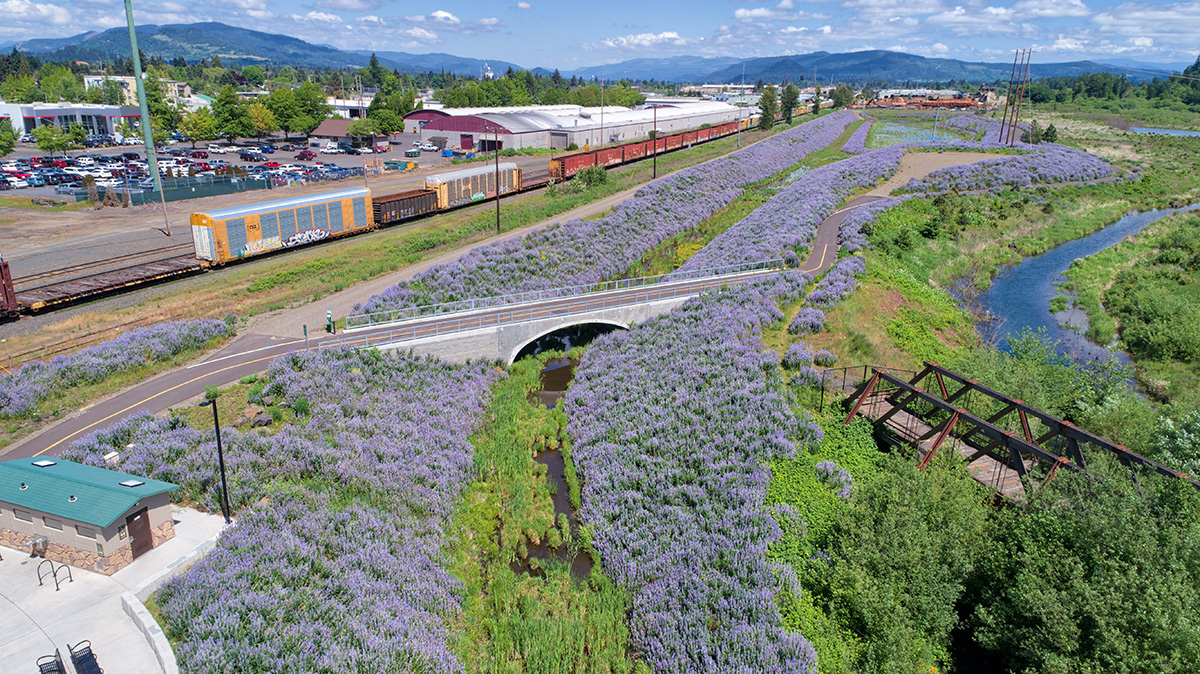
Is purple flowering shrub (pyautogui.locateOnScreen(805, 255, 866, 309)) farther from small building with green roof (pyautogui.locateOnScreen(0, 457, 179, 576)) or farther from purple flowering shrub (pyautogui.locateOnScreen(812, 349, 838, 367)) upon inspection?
small building with green roof (pyautogui.locateOnScreen(0, 457, 179, 576))

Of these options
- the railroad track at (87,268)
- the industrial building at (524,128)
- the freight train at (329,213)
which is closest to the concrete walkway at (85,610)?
the railroad track at (87,268)

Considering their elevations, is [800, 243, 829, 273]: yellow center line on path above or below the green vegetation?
above

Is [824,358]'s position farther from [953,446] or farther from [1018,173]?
[1018,173]

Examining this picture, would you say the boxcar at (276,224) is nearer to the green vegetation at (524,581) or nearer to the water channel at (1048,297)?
the green vegetation at (524,581)

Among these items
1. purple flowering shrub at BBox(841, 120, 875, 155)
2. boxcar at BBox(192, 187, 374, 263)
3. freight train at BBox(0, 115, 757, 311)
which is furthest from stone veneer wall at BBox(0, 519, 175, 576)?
purple flowering shrub at BBox(841, 120, 875, 155)

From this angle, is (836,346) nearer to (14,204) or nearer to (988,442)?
(988,442)

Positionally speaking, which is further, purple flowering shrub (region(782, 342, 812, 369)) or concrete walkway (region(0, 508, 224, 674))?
purple flowering shrub (region(782, 342, 812, 369))
